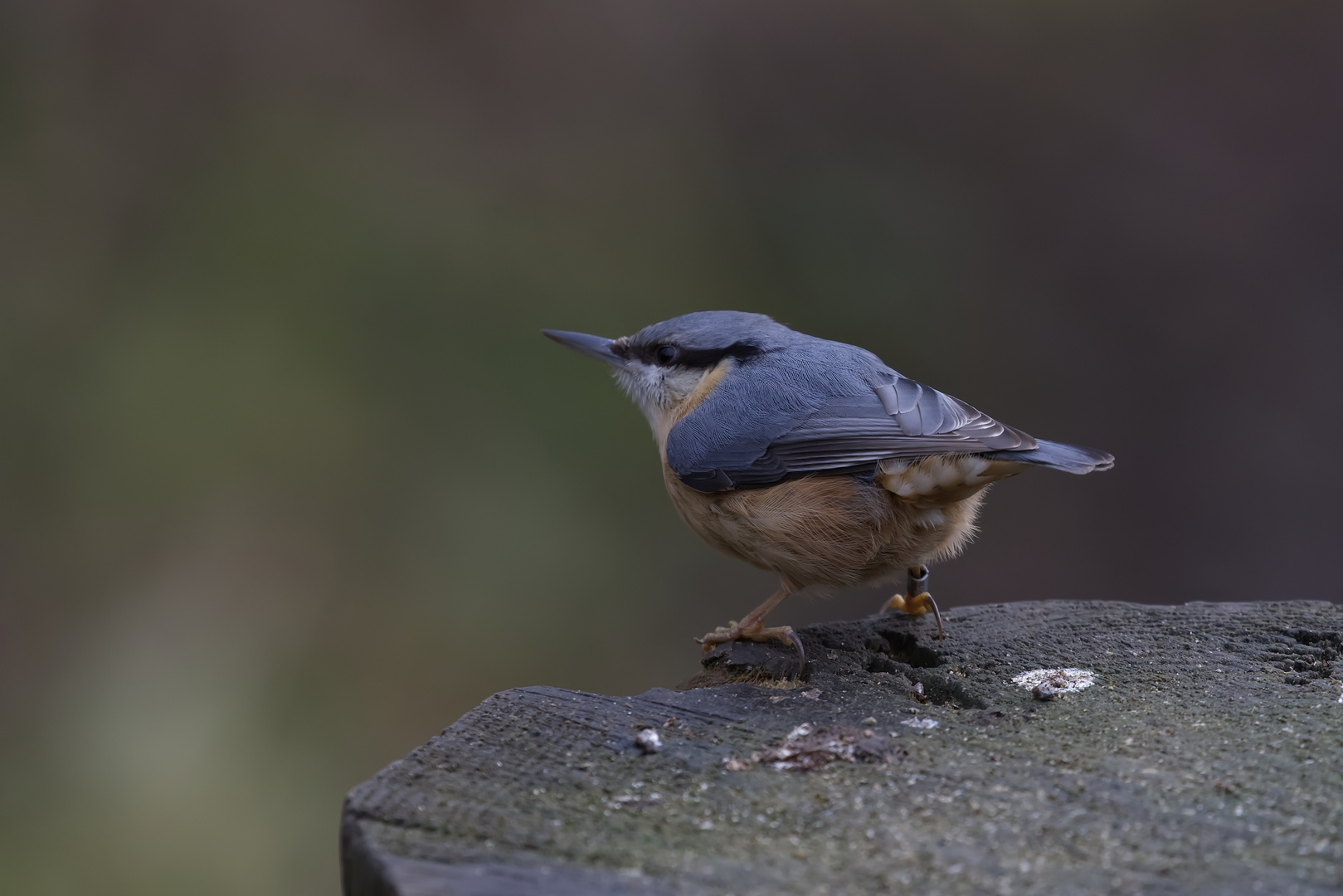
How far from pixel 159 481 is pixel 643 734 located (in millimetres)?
3758

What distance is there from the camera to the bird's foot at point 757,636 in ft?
8.53

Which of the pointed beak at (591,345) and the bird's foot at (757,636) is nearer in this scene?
the bird's foot at (757,636)

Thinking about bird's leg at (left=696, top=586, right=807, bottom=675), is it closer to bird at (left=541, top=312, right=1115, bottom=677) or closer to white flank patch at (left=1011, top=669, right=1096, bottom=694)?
bird at (left=541, top=312, right=1115, bottom=677)

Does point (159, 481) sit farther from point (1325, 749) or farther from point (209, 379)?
point (1325, 749)

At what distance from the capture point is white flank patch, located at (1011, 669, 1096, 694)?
91.1 inches

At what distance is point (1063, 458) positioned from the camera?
2635mm

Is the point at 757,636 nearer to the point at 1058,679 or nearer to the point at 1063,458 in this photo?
the point at 1058,679

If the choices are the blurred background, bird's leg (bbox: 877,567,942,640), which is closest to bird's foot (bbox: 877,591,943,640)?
bird's leg (bbox: 877,567,942,640)

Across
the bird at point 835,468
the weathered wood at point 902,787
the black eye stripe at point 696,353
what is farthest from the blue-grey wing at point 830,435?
the weathered wood at point 902,787

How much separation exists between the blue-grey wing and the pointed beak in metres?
0.61

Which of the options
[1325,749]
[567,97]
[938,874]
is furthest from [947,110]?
[938,874]

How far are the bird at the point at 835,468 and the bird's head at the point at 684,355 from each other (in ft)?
0.32

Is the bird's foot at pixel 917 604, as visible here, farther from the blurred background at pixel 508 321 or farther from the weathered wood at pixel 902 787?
the blurred background at pixel 508 321

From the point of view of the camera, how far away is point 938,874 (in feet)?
4.97
